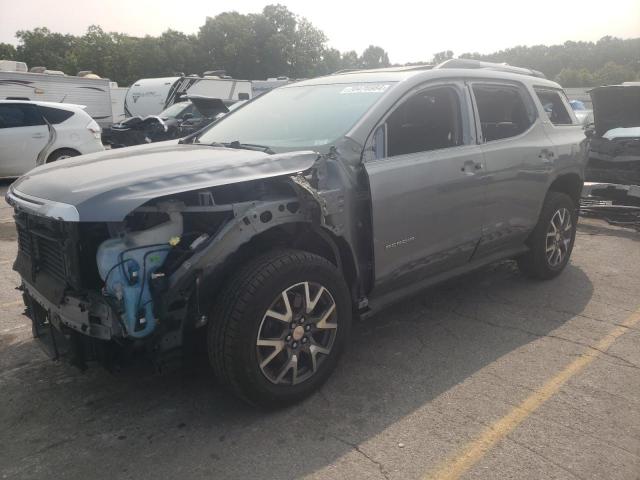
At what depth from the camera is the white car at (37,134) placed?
10.8m

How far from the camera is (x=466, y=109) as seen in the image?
406cm

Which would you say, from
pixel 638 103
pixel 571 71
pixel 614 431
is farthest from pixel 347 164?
pixel 571 71

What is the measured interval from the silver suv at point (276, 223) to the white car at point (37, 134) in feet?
26.1

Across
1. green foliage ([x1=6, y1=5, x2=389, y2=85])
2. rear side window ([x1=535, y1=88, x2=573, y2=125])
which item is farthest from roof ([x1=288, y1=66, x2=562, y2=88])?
green foliage ([x1=6, y1=5, x2=389, y2=85])

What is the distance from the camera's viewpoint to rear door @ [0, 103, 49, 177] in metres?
10.8

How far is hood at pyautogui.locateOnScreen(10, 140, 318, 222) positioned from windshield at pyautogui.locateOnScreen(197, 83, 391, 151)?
37 cm

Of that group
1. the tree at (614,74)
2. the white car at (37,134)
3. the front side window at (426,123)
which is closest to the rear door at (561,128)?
the front side window at (426,123)

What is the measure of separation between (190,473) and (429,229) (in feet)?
7.02

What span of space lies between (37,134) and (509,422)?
11.0 meters

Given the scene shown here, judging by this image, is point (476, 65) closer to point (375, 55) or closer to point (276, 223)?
point (276, 223)

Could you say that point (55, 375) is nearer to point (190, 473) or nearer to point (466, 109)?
point (190, 473)

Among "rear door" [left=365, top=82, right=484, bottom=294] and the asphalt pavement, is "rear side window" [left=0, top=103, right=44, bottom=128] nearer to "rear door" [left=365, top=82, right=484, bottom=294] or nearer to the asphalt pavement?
the asphalt pavement

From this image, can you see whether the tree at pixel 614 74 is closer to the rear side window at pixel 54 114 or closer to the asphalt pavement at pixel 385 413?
the rear side window at pixel 54 114

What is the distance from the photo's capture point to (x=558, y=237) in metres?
5.10
